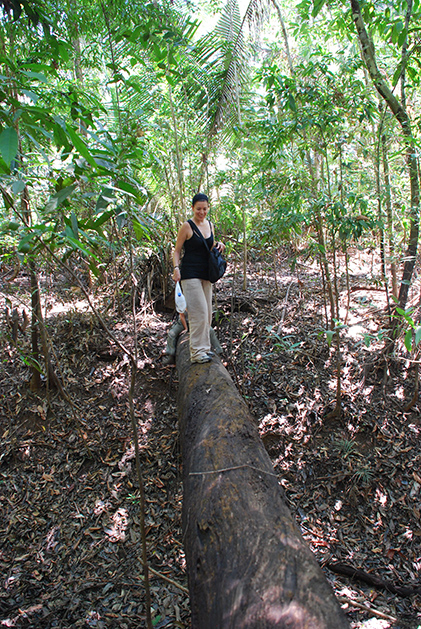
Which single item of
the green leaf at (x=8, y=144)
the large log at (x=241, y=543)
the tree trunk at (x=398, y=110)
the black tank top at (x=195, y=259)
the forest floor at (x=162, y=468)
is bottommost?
the forest floor at (x=162, y=468)

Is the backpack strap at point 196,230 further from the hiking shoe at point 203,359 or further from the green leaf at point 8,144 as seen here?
the green leaf at point 8,144

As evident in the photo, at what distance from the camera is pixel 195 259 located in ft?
12.0

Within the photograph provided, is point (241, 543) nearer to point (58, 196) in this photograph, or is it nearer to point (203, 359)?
point (58, 196)

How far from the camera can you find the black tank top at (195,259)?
142 inches

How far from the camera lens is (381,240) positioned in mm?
3996

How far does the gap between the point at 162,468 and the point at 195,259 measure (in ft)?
6.84

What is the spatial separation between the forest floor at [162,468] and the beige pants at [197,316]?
1.49 feet

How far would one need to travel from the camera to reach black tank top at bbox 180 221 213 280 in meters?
3.61

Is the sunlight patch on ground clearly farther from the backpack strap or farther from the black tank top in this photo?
the backpack strap

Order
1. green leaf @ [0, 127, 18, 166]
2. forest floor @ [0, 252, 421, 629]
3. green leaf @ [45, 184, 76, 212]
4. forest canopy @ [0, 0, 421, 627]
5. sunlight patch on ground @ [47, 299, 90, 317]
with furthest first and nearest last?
sunlight patch on ground @ [47, 299, 90, 317] → forest canopy @ [0, 0, 421, 627] → forest floor @ [0, 252, 421, 629] → green leaf @ [45, 184, 76, 212] → green leaf @ [0, 127, 18, 166]

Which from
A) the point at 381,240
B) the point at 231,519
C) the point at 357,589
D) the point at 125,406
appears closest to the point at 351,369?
the point at 381,240

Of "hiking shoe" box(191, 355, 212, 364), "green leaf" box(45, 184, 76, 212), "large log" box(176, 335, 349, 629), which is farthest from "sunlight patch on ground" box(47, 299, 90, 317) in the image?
"green leaf" box(45, 184, 76, 212)

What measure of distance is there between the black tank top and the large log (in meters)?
1.48

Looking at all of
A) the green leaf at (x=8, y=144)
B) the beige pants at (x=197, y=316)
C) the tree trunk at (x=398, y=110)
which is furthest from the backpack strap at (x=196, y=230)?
the green leaf at (x=8, y=144)
